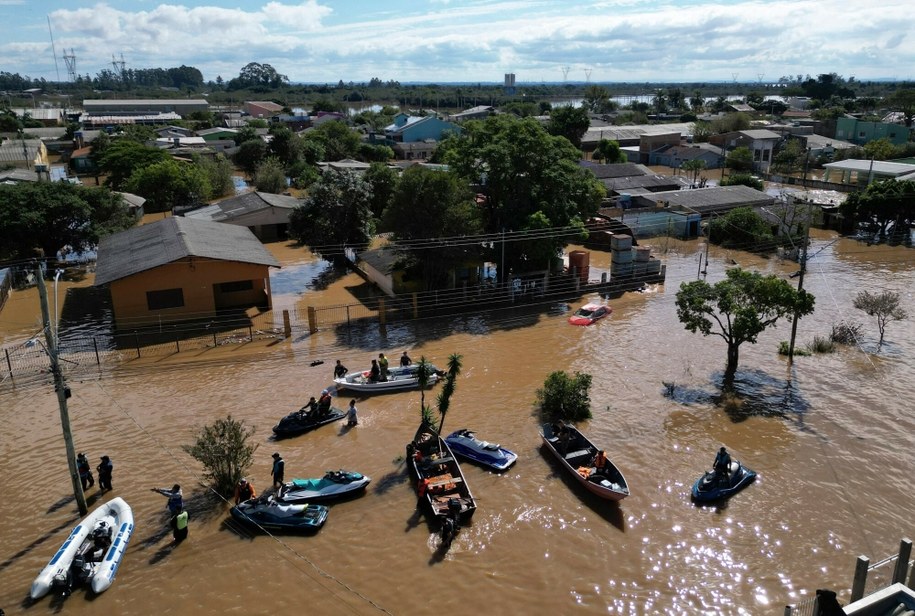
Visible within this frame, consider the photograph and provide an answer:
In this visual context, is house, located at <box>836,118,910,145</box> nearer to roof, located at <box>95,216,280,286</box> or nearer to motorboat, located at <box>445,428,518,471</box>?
roof, located at <box>95,216,280,286</box>

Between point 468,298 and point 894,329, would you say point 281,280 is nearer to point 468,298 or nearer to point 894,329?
point 468,298

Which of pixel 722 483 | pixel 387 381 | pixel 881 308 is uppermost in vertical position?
pixel 881 308

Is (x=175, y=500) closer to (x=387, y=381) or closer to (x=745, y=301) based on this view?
(x=387, y=381)

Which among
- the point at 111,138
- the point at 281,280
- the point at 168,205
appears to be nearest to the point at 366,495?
the point at 281,280

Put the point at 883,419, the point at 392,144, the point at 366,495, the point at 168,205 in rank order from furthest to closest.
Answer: the point at 392,144 < the point at 168,205 < the point at 883,419 < the point at 366,495

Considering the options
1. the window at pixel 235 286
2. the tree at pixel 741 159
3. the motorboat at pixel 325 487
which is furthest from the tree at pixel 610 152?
the motorboat at pixel 325 487

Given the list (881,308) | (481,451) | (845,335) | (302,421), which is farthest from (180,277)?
(881,308)
